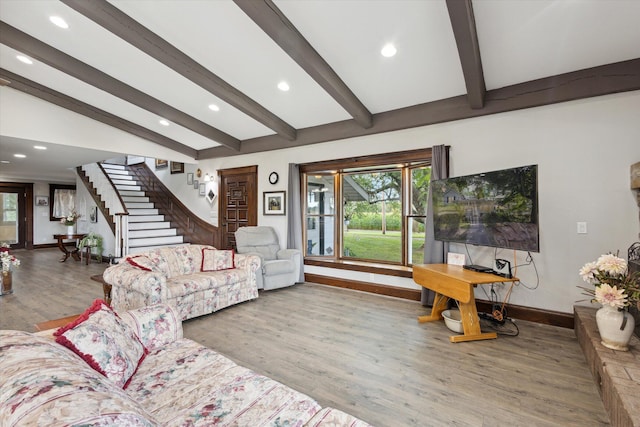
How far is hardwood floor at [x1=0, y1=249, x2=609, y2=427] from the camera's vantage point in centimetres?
181

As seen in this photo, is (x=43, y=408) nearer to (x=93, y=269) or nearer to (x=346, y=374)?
(x=346, y=374)

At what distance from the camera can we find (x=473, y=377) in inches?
84.8

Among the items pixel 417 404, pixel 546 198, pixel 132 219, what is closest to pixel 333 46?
pixel 546 198

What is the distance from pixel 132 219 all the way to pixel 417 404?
722 cm

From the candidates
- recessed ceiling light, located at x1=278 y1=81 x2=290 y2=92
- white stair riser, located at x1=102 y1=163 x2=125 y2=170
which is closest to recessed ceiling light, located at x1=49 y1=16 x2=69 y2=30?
recessed ceiling light, located at x1=278 y1=81 x2=290 y2=92

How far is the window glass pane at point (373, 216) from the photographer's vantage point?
452cm

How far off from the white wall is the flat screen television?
51 centimetres

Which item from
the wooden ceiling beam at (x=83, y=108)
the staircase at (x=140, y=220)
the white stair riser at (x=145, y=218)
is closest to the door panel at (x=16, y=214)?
the staircase at (x=140, y=220)

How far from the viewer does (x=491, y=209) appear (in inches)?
113

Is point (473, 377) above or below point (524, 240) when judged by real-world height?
below

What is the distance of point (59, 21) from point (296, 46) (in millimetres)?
2467

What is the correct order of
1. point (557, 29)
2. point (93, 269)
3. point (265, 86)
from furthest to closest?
point (93, 269)
point (265, 86)
point (557, 29)

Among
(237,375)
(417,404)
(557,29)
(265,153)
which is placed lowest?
(417,404)

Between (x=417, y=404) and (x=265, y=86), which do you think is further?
(x=265, y=86)
